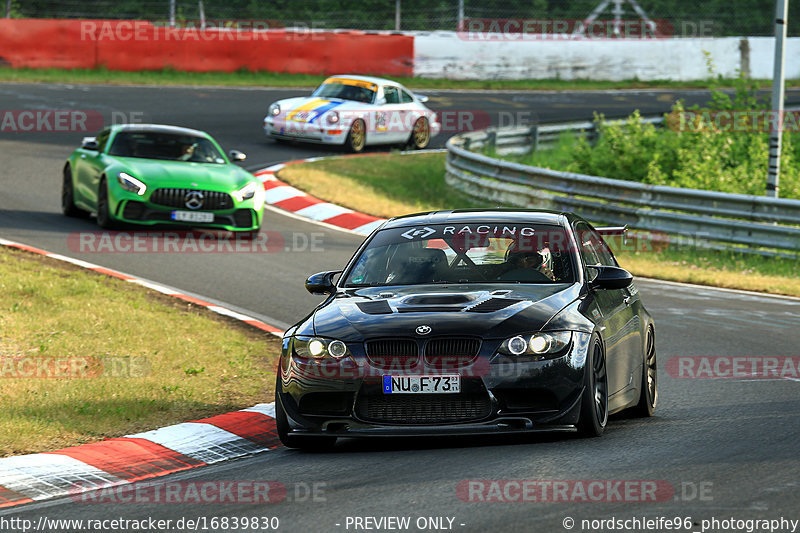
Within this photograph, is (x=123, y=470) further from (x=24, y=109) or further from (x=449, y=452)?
(x=24, y=109)

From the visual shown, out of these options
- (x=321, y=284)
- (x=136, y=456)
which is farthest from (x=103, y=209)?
(x=136, y=456)

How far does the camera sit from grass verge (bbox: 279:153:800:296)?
15906mm

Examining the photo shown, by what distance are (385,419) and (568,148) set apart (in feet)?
68.5

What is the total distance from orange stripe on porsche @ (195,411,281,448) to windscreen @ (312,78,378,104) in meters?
18.7

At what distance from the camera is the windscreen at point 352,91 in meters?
26.4

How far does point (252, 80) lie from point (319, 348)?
29.6 m

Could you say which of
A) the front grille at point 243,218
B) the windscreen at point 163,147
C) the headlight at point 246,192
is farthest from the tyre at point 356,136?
the front grille at point 243,218

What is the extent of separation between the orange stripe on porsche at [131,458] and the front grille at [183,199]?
9.27 m

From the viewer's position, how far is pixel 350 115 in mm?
26250

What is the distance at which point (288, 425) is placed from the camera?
7270 millimetres

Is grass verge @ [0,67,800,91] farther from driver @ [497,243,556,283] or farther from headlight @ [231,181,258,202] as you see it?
driver @ [497,243,556,283]

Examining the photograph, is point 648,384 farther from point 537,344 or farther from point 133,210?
point 133,210

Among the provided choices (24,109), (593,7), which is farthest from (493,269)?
(593,7)

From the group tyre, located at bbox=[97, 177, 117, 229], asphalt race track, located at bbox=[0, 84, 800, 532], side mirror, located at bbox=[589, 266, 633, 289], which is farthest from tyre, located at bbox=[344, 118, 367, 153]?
side mirror, located at bbox=[589, 266, 633, 289]
